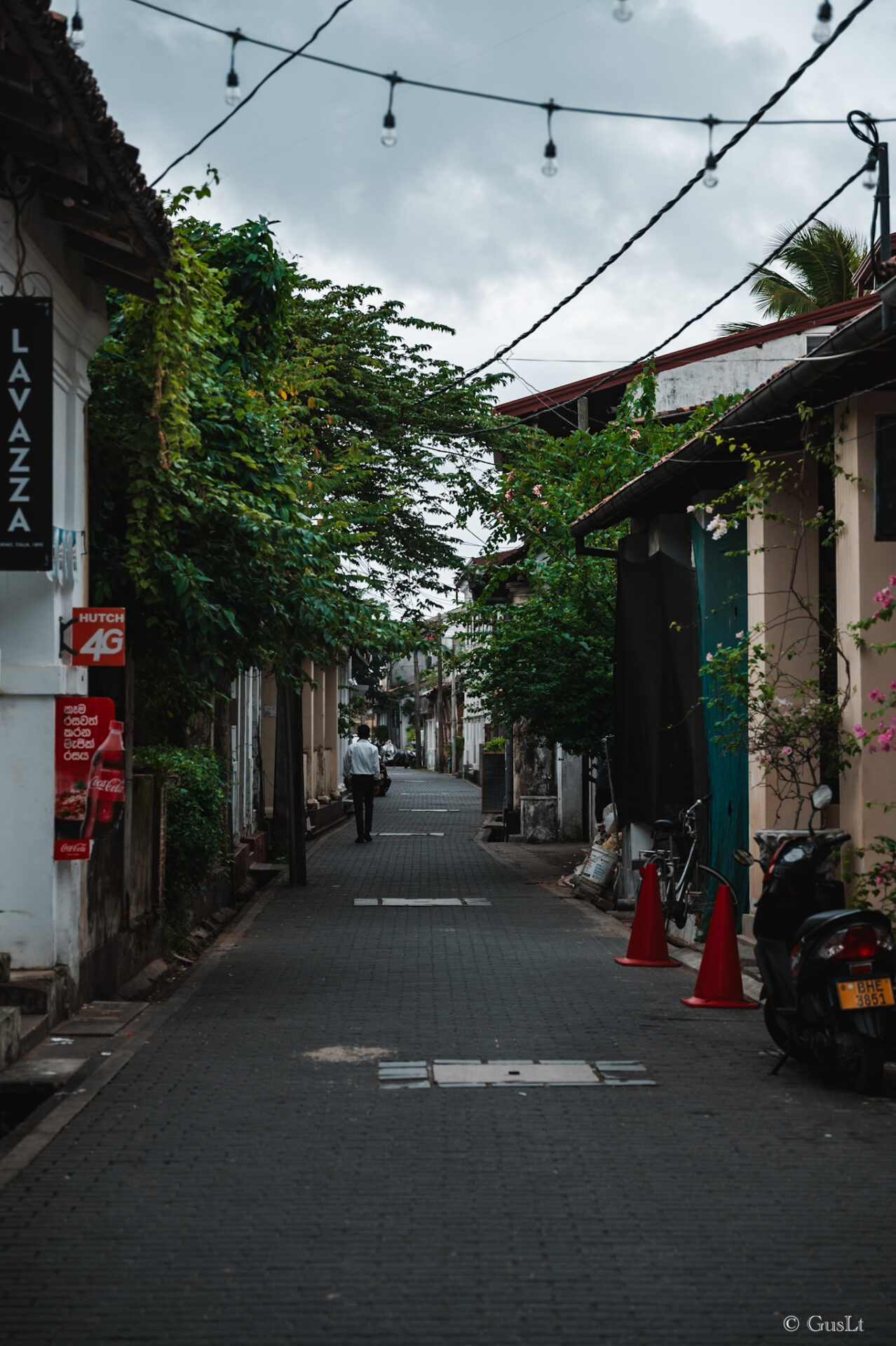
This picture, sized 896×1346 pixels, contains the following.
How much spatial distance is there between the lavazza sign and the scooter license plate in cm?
452

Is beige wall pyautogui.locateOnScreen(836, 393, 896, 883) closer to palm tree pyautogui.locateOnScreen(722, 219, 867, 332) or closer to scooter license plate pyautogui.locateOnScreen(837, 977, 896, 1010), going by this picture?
scooter license plate pyautogui.locateOnScreen(837, 977, 896, 1010)

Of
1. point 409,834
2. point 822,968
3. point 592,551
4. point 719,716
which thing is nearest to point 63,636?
point 822,968

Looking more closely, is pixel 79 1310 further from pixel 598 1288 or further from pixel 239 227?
pixel 239 227

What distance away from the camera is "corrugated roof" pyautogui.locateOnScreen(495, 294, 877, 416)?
2408 centimetres

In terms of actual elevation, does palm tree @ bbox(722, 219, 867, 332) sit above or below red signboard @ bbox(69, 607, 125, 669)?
above

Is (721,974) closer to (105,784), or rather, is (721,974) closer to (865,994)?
(865,994)

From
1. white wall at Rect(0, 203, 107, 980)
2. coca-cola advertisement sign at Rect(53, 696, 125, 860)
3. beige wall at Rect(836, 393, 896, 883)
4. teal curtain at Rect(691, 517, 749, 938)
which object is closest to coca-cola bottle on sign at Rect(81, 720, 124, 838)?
coca-cola advertisement sign at Rect(53, 696, 125, 860)

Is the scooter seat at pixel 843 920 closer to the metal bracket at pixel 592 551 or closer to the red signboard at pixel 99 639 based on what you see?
the red signboard at pixel 99 639

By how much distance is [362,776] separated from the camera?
26.3 m

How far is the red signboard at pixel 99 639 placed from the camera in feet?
30.5

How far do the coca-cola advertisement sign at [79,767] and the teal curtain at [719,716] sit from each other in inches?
232

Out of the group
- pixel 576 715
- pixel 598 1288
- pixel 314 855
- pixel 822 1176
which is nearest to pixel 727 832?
pixel 576 715

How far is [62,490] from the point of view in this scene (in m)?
9.38

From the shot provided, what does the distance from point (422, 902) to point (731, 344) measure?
46.2 ft
